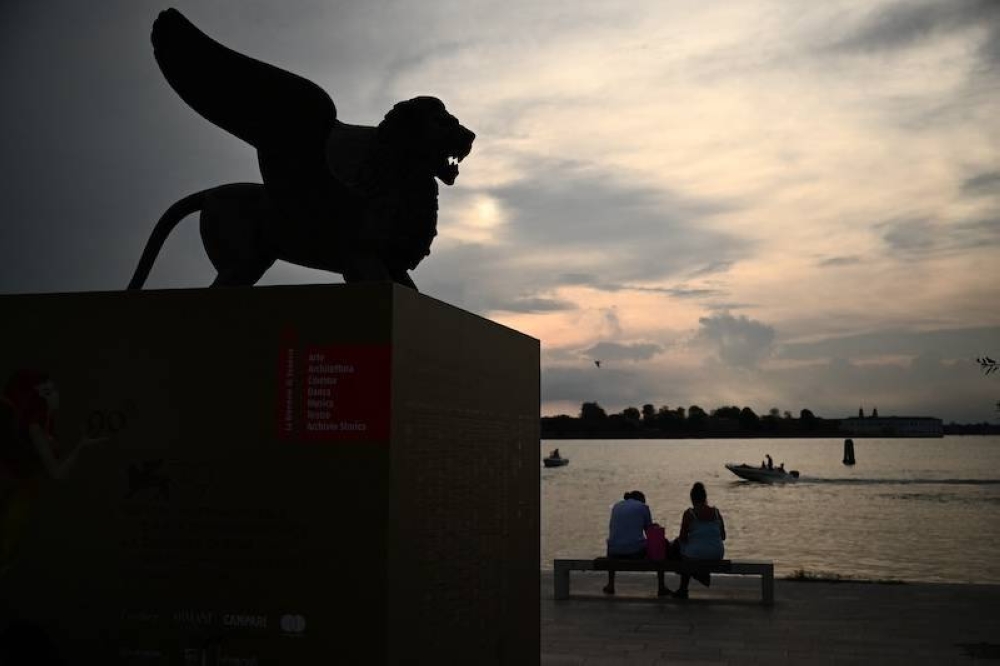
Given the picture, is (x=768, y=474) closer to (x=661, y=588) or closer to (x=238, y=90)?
(x=661, y=588)

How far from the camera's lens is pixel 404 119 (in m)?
5.34

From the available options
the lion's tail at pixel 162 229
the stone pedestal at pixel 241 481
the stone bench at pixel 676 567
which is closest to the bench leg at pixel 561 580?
the stone bench at pixel 676 567

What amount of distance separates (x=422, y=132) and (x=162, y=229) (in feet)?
5.32

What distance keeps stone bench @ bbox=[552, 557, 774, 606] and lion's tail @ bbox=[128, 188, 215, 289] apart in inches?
229

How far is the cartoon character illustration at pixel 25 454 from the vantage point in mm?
4719

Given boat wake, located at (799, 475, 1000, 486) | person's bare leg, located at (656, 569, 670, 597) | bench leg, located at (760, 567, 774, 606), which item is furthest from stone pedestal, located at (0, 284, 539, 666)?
boat wake, located at (799, 475, 1000, 486)

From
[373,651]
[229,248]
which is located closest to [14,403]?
[229,248]

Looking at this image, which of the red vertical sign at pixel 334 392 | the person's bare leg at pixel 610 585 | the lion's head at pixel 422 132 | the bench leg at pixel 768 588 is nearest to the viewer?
the red vertical sign at pixel 334 392

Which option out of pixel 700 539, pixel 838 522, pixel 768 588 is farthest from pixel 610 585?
pixel 838 522

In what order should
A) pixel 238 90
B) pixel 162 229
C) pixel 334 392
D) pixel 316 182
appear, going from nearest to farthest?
pixel 334 392 < pixel 238 90 < pixel 316 182 < pixel 162 229

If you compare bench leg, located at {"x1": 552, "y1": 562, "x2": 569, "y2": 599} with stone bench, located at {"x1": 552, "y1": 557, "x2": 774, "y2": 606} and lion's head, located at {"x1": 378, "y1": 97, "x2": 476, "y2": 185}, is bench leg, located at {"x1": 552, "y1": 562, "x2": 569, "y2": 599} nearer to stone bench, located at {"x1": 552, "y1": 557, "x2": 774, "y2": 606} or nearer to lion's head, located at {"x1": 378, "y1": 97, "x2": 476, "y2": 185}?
stone bench, located at {"x1": 552, "y1": 557, "x2": 774, "y2": 606}

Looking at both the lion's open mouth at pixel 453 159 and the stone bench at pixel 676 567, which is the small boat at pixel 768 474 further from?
the lion's open mouth at pixel 453 159

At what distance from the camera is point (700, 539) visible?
412 inches

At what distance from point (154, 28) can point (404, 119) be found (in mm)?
1311
